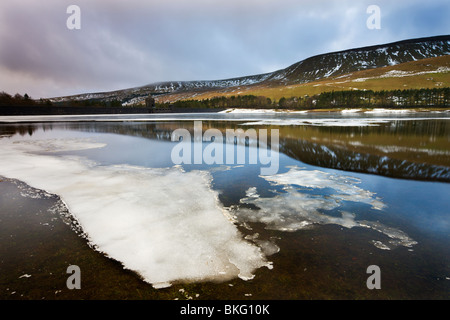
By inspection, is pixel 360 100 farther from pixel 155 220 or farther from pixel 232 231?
pixel 155 220

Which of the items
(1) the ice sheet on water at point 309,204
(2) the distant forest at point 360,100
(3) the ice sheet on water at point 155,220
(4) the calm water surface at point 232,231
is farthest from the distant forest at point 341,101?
(1) the ice sheet on water at point 309,204

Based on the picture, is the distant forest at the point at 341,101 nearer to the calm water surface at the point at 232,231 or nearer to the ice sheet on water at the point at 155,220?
the ice sheet on water at the point at 155,220

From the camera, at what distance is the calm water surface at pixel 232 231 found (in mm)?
3703

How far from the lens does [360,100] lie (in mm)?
143250

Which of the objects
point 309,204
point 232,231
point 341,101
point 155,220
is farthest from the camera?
point 341,101

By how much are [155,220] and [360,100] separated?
537ft

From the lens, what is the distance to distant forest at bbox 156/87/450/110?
129m

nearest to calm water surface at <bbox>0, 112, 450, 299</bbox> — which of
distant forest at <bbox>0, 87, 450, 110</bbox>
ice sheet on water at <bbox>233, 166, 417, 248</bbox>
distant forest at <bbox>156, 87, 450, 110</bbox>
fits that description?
ice sheet on water at <bbox>233, 166, 417, 248</bbox>

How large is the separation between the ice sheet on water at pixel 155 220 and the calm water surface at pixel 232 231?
35mm

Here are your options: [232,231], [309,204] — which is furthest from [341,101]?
[232,231]

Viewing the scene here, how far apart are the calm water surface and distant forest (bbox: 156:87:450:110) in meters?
146

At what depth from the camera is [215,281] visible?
3.82 metres

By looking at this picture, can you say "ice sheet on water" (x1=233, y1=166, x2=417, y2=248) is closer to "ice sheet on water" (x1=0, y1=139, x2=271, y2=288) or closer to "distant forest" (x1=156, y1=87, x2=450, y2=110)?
"ice sheet on water" (x1=0, y1=139, x2=271, y2=288)
